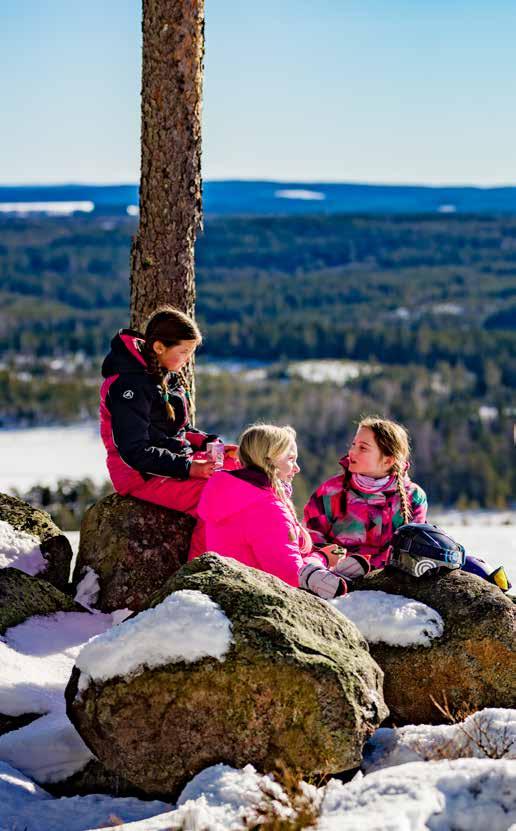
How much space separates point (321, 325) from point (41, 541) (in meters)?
105

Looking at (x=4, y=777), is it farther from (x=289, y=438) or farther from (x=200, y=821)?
(x=289, y=438)

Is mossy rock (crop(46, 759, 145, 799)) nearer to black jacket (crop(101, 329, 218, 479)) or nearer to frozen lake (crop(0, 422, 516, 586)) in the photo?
black jacket (crop(101, 329, 218, 479))

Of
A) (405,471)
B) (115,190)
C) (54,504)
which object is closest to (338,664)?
(405,471)

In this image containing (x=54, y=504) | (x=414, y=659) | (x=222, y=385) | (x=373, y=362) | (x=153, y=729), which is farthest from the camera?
(x=373, y=362)

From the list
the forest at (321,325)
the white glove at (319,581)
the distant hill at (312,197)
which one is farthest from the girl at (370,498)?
the distant hill at (312,197)

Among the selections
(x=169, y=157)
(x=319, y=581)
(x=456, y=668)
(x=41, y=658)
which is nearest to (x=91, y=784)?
(x=41, y=658)

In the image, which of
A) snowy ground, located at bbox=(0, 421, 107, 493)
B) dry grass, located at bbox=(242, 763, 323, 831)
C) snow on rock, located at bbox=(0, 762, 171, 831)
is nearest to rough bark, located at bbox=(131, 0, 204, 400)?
snow on rock, located at bbox=(0, 762, 171, 831)

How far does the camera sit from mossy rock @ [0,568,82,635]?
487cm

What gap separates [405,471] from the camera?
5375 mm

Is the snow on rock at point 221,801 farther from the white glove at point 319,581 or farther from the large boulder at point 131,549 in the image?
the large boulder at point 131,549

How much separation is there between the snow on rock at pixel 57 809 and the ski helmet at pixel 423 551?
4.95 ft

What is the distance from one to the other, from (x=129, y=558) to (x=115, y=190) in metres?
161

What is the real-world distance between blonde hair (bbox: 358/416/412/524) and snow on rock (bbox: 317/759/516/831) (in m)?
1.97

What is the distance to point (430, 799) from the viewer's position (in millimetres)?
3172
